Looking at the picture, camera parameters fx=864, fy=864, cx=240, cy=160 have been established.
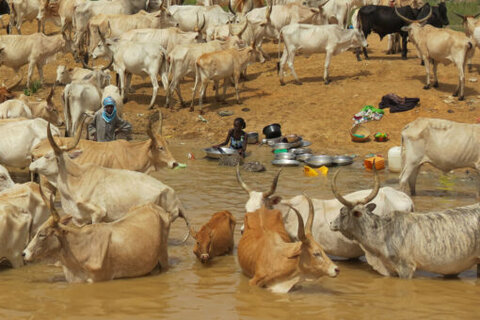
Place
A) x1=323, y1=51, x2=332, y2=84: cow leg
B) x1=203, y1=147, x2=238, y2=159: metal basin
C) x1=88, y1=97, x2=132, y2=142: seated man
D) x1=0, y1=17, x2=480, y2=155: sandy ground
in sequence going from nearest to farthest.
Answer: x1=88, y1=97, x2=132, y2=142: seated man → x1=203, y1=147, x2=238, y2=159: metal basin → x1=0, y1=17, x2=480, y2=155: sandy ground → x1=323, y1=51, x2=332, y2=84: cow leg

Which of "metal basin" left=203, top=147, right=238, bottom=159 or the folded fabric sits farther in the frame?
the folded fabric

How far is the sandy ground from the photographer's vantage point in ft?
58.5

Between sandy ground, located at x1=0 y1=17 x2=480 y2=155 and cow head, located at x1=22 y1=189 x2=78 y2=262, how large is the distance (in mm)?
9387

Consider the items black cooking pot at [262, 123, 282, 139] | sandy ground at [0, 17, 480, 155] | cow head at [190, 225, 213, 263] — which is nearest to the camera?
cow head at [190, 225, 213, 263]

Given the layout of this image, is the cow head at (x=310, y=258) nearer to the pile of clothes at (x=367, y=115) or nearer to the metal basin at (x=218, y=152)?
the metal basin at (x=218, y=152)

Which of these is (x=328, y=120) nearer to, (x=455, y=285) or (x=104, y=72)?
(x=104, y=72)

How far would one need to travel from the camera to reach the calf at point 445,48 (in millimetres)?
18281

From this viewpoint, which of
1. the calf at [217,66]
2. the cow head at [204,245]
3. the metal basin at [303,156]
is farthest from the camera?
the calf at [217,66]

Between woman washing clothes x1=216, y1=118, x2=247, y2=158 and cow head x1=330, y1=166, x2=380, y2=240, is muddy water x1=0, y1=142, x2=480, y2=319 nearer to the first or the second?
cow head x1=330, y1=166, x2=380, y2=240

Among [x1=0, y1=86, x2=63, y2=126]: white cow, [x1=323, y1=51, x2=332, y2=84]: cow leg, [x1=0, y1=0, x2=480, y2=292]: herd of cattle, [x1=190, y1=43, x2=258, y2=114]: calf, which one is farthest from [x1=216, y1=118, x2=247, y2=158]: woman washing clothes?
[x1=323, y1=51, x2=332, y2=84]: cow leg

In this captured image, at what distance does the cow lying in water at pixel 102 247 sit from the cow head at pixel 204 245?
0.67m

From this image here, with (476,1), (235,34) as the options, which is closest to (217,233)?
(235,34)

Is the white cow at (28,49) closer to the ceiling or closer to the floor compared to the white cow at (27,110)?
closer to the floor

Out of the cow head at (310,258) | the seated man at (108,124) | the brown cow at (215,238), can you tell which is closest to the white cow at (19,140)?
the seated man at (108,124)
